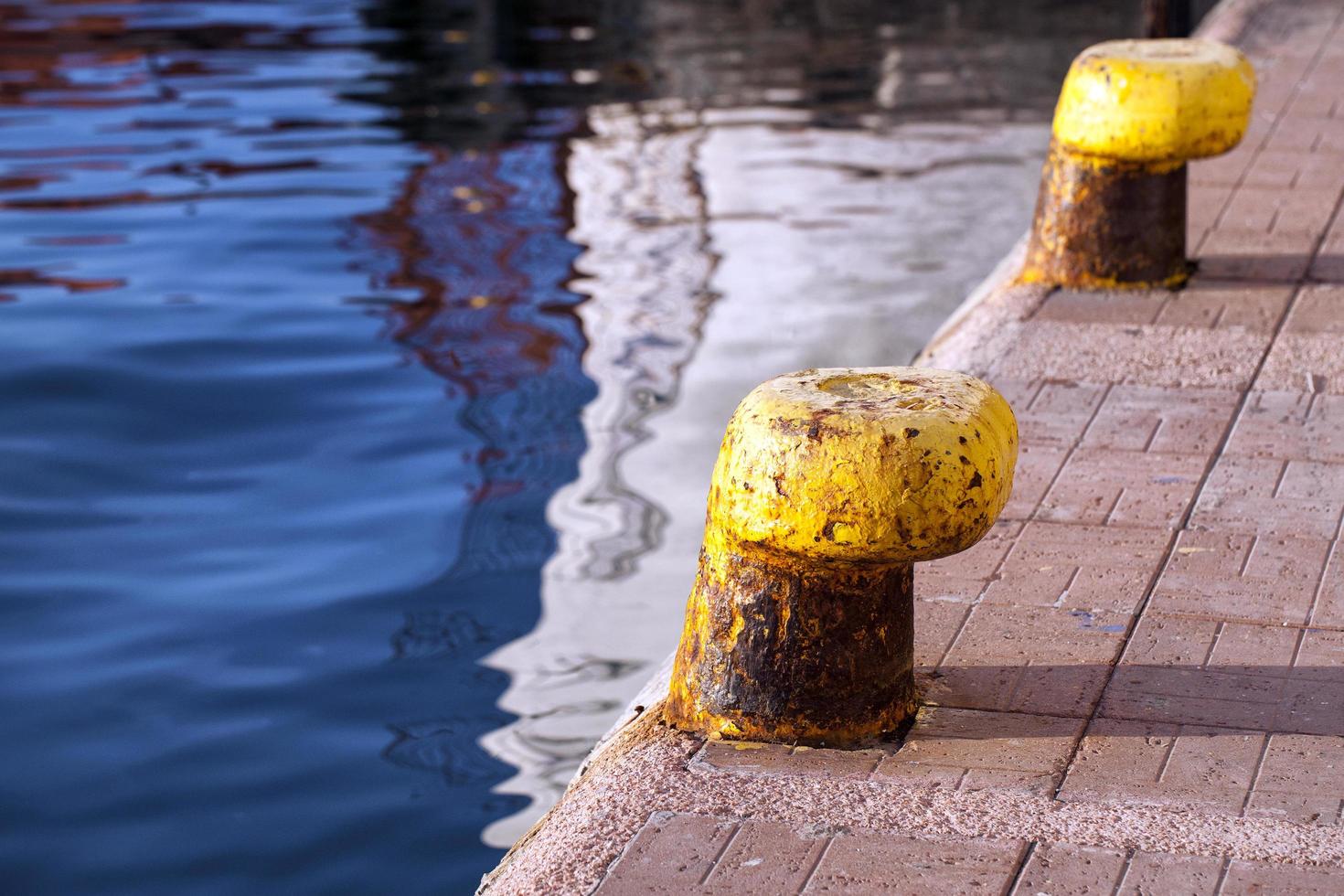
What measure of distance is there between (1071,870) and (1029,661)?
2.49 feet

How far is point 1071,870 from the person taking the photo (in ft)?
9.07

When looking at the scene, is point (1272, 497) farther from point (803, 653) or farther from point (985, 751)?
point (803, 653)

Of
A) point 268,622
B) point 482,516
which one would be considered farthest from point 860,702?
point 482,516

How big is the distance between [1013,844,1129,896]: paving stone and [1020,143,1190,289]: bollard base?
338 cm

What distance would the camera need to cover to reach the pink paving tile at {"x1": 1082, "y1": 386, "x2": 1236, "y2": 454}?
15.1ft

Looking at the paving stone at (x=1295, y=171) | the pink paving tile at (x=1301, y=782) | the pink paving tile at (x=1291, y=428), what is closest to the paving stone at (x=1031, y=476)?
the pink paving tile at (x=1291, y=428)

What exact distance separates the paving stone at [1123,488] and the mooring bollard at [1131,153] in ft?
4.76

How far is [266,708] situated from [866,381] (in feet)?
8.33

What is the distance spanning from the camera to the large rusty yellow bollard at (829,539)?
3.03 meters

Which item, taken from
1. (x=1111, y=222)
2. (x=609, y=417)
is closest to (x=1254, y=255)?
(x=1111, y=222)

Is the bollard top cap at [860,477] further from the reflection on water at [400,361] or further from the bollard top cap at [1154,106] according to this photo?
the bollard top cap at [1154,106]

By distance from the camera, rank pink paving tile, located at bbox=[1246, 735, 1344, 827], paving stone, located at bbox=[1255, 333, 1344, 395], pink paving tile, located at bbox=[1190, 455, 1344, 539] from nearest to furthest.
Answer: pink paving tile, located at bbox=[1246, 735, 1344, 827] → pink paving tile, located at bbox=[1190, 455, 1344, 539] → paving stone, located at bbox=[1255, 333, 1344, 395]

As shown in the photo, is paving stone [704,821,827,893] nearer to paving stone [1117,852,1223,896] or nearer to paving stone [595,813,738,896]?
paving stone [595,813,738,896]

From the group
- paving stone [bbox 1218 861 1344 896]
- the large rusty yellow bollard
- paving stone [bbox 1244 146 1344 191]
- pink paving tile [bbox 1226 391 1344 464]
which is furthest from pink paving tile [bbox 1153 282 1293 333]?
paving stone [bbox 1218 861 1344 896]
